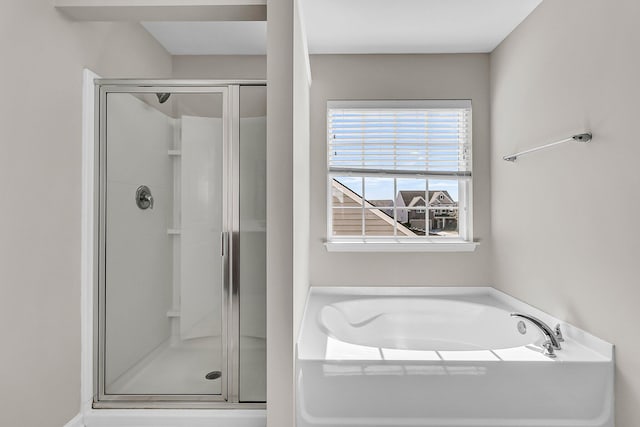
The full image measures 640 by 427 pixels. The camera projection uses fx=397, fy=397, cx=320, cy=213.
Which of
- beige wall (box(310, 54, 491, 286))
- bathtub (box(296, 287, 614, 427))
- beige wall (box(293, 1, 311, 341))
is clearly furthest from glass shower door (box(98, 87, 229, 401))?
beige wall (box(310, 54, 491, 286))

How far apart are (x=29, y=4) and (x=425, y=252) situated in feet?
9.21

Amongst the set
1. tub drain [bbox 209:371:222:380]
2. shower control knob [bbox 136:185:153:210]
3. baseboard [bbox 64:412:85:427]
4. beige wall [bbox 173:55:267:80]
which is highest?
beige wall [bbox 173:55:267:80]

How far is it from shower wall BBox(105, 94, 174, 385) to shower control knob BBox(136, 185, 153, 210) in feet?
0.08

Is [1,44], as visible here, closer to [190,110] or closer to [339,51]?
[190,110]

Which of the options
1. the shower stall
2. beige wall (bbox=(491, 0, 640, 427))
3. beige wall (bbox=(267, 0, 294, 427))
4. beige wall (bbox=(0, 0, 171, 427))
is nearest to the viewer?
beige wall (bbox=(0, 0, 171, 427))

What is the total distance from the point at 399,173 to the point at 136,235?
1964 millimetres

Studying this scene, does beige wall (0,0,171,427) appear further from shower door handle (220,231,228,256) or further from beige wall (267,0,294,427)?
beige wall (267,0,294,427)

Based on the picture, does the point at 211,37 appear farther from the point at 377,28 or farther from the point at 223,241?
the point at 223,241

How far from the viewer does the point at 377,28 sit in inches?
106

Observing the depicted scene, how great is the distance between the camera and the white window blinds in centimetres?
318

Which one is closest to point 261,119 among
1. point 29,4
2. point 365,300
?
point 29,4

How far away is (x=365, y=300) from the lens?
117 inches

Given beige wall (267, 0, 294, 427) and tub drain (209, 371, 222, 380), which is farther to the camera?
tub drain (209, 371, 222, 380)

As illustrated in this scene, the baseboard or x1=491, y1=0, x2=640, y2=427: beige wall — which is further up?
x1=491, y1=0, x2=640, y2=427: beige wall
